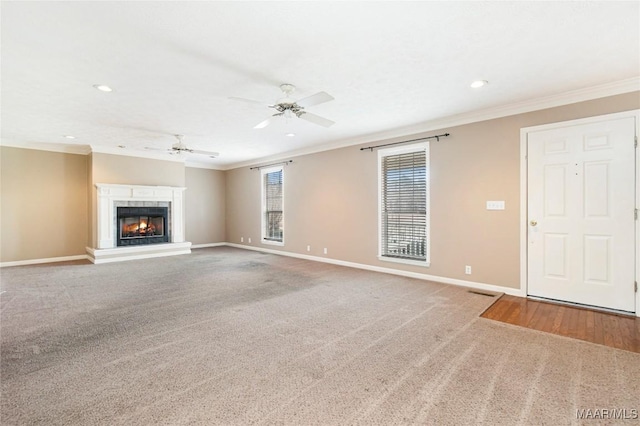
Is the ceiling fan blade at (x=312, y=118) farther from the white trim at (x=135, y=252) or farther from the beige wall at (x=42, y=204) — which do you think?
the beige wall at (x=42, y=204)

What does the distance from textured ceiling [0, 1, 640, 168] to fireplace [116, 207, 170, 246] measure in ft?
9.94

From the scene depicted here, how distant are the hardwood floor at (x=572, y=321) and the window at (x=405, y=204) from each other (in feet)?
5.23

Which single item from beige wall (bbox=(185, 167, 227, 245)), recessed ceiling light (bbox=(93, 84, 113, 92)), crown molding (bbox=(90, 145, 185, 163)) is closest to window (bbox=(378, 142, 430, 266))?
recessed ceiling light (bbox=(93, 84, 113, 92))

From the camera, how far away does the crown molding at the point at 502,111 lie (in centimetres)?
343

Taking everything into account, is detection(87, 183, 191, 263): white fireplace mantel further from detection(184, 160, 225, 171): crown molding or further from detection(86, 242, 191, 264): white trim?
detection(184, 160, 225, 171): crown molding

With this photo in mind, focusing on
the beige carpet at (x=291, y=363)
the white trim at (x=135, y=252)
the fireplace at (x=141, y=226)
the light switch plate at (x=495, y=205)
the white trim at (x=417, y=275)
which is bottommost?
the beige carpet at (x=291, y=363)

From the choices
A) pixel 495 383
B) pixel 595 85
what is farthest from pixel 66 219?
pixel 595 85

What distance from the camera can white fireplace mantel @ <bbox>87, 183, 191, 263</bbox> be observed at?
673 cm

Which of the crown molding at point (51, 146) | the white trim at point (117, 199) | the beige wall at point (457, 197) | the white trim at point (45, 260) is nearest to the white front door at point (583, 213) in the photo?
the beige wall at point (457, 197)

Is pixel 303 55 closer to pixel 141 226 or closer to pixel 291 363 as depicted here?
pixel 291 363

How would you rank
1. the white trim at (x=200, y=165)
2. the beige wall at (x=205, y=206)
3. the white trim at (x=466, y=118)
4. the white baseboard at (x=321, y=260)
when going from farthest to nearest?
the beige wall at (x=205, y=206)
the white trim at (x=200, y=165)
the white baseboard at (x=321, y=260)
the white trim at (x=466, y=118)

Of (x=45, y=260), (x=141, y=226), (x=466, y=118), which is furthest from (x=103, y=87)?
(x=45, y=260)

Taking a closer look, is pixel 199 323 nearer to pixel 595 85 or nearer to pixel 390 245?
pixel 390 245

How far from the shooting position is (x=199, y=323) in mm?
3148
